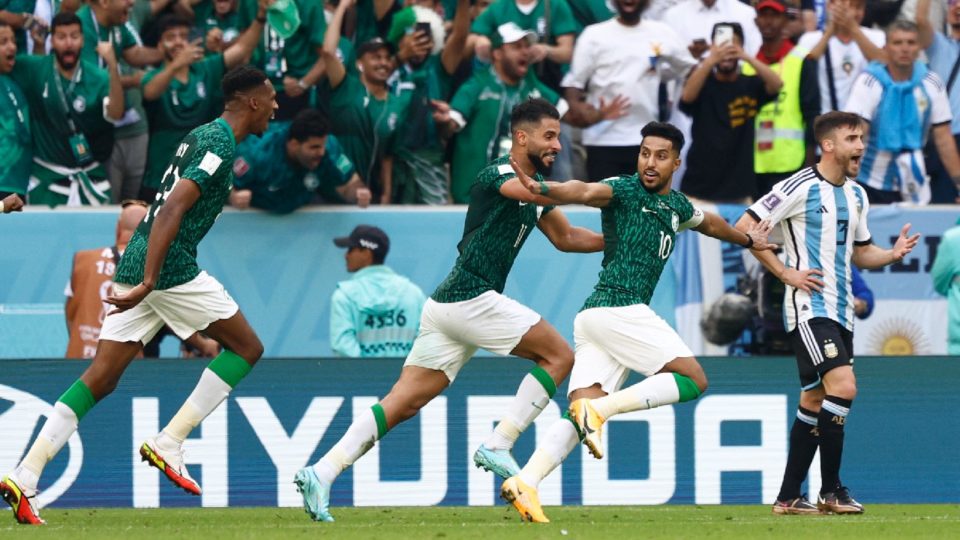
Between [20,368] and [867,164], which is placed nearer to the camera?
[20,368]

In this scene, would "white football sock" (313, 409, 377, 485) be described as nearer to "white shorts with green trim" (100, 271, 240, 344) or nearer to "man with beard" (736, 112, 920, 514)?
"white shorts with green trim" (100, 271, 240, 344)

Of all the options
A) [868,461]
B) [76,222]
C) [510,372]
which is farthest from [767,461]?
[76,222]

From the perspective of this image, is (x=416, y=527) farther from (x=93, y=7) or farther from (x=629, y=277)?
(x=93, y=7)

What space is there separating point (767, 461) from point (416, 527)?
3465 millimetres

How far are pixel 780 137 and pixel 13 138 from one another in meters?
5.99

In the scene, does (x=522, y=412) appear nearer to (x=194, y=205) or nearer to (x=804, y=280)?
(x=804, y=280)

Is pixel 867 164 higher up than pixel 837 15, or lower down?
lower down

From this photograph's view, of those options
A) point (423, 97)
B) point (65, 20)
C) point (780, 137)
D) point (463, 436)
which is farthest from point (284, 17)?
point (780, 137)

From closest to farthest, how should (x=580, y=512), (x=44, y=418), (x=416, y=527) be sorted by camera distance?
(x=416, y=527)
(x=580, y=512)
(x=44, y=418)

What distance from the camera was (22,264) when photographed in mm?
13156

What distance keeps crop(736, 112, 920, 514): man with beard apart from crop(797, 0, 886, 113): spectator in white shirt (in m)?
4.13

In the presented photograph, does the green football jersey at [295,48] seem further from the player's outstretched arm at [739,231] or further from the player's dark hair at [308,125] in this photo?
the player's outstretched arm at [739,231]

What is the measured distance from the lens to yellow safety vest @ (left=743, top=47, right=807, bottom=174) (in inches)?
548

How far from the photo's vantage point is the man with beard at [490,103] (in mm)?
13562
